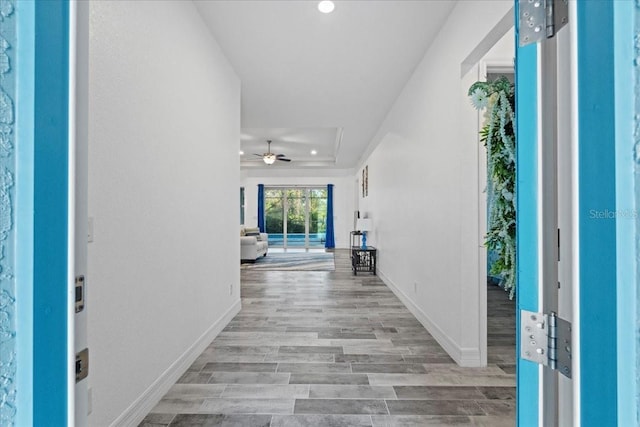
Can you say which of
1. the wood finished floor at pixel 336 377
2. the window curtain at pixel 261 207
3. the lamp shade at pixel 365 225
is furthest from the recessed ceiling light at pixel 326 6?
the window curtain at pixel 261 207

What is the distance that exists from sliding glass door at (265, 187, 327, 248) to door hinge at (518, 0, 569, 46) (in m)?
11.0

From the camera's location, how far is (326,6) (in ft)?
8.42

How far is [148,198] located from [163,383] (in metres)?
1.15

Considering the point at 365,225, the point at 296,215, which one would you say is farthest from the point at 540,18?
the point at 296,215

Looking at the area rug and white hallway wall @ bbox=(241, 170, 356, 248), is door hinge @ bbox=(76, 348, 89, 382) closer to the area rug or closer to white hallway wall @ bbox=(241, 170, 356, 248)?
the area rug

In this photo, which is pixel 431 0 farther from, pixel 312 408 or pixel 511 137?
pixel 312 408

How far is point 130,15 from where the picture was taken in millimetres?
1770

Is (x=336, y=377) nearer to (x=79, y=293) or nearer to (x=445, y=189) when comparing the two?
(x=445, y=189)

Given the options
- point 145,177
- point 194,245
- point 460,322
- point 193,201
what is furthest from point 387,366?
point 145,177

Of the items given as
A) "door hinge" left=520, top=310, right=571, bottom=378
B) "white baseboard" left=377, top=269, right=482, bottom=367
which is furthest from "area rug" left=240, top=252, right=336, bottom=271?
"door hinge" left=520, top=310, right=571, bottom=378

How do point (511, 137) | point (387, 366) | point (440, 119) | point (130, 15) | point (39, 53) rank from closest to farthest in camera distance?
1. point (39, 53)
2. point (511, 137)
3. point (130, 15)
4. point (387, 366)
5. point (440, 119)

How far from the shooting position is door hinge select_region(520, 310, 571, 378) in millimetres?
589

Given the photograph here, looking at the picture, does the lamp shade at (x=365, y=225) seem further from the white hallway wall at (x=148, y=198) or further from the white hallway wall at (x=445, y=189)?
the white hallway wall at (x=148, y=198)

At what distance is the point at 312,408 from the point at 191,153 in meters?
1.93
